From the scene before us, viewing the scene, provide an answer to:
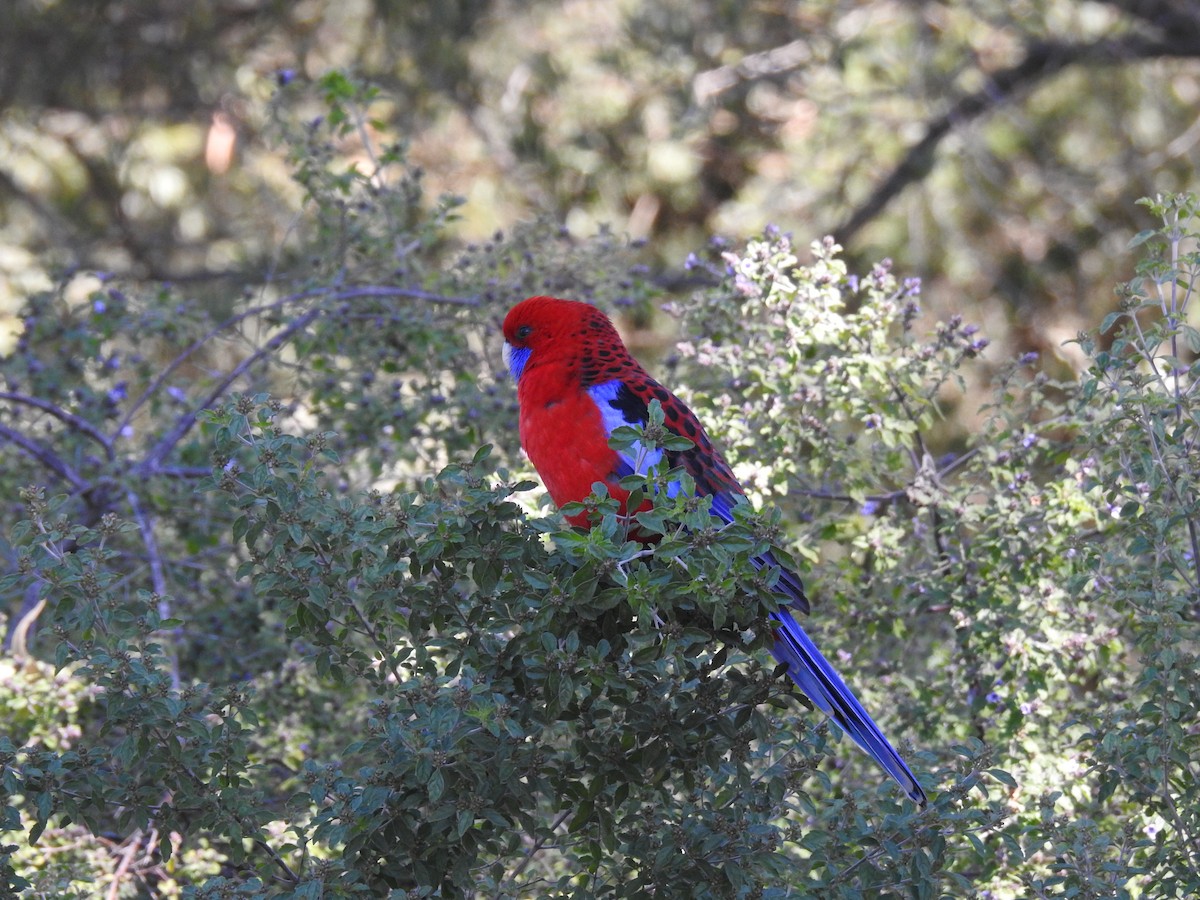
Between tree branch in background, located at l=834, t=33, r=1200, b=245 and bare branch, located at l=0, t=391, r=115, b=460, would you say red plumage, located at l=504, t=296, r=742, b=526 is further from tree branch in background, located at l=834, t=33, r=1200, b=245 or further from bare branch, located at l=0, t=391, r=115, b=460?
tree branch in background, located at l=834, t=33, r=1200, b=245

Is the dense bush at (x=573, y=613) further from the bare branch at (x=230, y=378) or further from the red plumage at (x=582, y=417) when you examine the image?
the red plumage at (x=582, y=417)

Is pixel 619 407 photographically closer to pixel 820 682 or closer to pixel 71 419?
pixel 820 682

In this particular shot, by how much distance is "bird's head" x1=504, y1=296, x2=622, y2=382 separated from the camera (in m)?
3.12

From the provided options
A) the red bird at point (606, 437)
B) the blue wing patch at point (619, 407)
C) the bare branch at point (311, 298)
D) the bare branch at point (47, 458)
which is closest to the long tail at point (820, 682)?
the red bird at point (606, 437)

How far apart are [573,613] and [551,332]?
1225 mm

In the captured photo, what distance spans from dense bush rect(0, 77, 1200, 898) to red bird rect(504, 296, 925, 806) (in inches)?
5.5

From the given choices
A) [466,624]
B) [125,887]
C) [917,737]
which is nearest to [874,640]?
[917,737]

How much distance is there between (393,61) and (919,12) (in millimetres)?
3350

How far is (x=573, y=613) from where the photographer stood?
6.97 feet

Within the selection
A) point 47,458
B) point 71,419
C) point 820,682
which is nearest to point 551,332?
point 820,682

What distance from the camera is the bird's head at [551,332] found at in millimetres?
3123

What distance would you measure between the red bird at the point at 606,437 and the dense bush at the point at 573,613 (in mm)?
140

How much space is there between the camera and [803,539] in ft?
10.4

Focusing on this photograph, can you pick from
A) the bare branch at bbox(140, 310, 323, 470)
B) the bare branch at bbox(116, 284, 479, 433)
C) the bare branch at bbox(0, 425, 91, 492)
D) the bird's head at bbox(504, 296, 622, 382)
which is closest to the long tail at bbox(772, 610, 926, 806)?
the bird's head at bbox(504, 296, 622, 382)
